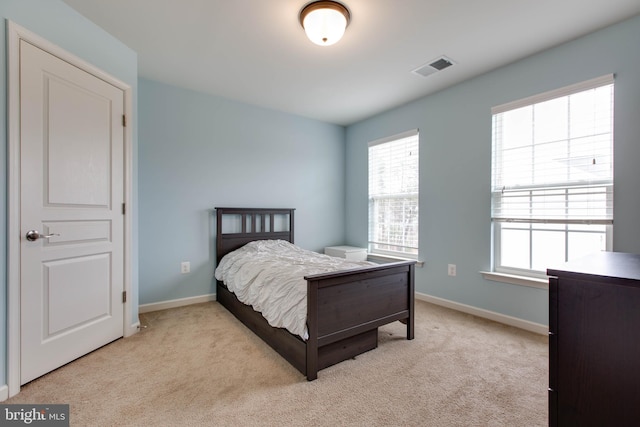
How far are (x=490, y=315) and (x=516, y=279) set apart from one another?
47 cm

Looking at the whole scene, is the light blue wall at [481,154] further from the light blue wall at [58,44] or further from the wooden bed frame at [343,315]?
the light blue wall at [58,44]

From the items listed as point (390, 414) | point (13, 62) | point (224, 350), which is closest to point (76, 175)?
point (13, 62)

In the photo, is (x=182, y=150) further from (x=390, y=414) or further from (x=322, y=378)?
(x=390, y=414)

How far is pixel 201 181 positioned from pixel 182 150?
0.40 meters

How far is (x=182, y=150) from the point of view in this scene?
3.29 m

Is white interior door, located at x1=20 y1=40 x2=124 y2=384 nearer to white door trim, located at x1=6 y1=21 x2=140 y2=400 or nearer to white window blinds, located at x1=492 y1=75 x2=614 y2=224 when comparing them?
white door trim, located at x1=6 y1=21 x2=140 y2=400

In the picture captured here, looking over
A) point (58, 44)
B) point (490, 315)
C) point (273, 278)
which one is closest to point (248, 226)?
point (273, 278)

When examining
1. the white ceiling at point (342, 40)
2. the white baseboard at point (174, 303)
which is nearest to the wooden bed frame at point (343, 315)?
the white baseboard at point (174, 303)

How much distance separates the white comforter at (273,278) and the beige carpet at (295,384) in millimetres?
324

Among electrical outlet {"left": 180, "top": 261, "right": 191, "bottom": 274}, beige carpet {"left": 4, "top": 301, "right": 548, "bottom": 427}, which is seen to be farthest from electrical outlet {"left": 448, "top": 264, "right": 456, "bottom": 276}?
electrical outlet {"left": 180, "top": 261, "right": 191, "bottom": 274}

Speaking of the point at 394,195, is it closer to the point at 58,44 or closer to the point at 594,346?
the point at 594,346

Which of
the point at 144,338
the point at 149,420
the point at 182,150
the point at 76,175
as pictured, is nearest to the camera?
the point at 149,420

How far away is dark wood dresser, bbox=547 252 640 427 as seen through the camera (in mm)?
820

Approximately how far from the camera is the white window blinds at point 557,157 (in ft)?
7.39
